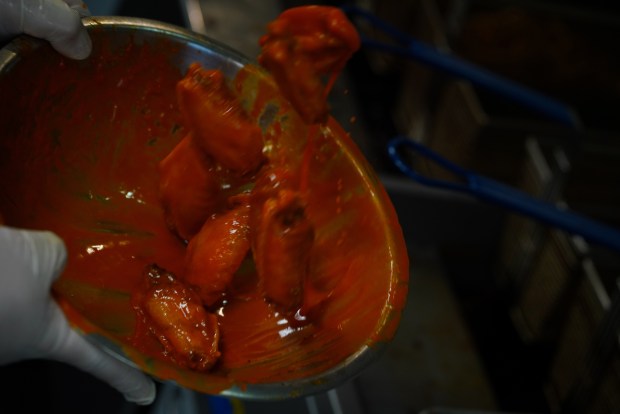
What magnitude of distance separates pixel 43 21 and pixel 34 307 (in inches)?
19.8

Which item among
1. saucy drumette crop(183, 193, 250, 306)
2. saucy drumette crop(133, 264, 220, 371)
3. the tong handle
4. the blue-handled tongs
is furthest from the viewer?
the blue-handled tongs

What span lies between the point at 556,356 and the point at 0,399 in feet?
6.24

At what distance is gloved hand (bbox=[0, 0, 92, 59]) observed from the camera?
3.84 feet

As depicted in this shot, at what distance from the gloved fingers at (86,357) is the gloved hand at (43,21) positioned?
47 cm

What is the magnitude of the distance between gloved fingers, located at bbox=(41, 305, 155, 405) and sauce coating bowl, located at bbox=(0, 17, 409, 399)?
29 mm

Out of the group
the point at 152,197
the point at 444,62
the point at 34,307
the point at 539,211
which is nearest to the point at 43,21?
the point at 152,197

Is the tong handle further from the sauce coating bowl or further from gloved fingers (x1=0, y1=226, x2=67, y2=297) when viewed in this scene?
gloved fingers (x1=0, y1=226, x2=67, y2=297)

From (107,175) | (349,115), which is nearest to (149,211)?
(107,175)

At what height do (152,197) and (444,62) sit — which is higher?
(152,197)

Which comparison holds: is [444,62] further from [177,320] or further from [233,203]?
[177,320]

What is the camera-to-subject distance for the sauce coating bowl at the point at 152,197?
113 cm

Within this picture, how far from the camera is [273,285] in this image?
3.88 ft

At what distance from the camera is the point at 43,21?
3.86 ft

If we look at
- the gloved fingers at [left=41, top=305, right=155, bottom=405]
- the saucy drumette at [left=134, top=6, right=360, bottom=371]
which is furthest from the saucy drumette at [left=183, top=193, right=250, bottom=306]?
the gloved fingers at [left=41, top=305, right=155, bottom=405]
